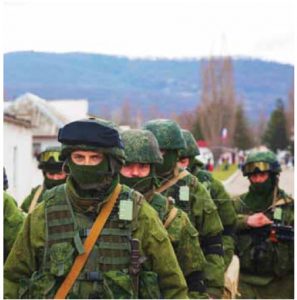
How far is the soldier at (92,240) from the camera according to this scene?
14.8 ft

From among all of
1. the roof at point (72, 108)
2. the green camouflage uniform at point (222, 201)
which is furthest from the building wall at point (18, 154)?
the roof at point (72, 108)

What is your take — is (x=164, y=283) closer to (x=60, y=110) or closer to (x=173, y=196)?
(x=173, y=196)

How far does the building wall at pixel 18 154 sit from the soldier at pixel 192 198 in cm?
1343

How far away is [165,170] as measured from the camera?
691 centimetres

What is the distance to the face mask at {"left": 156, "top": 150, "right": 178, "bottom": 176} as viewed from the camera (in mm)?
6863

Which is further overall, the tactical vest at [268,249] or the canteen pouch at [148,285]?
the tactical vest at [268,249]

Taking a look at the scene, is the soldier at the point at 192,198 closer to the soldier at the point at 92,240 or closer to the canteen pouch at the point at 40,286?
the soldier at the point at 92,240

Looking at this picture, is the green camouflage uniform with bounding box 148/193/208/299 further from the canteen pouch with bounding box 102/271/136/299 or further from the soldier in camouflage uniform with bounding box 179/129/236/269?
the soldier in camouflage uniform with bounding box 179/129/236/269

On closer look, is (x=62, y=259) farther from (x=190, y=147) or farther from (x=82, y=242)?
(x=190, y=147)

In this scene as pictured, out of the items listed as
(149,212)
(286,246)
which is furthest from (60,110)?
(149,212)

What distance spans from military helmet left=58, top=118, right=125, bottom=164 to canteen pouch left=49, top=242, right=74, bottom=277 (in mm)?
510

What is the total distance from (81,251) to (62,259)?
0.38ft

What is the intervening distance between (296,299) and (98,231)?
123 cm

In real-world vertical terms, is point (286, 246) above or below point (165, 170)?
below
